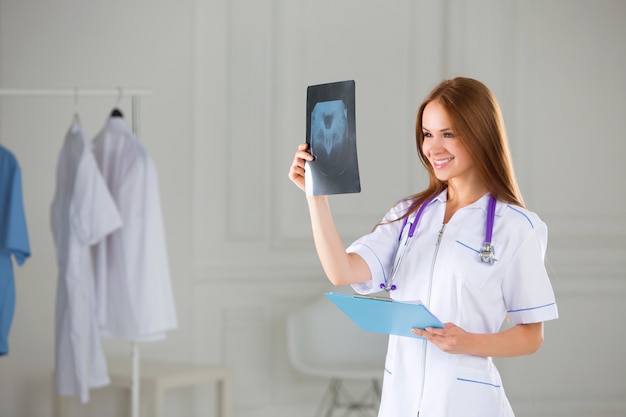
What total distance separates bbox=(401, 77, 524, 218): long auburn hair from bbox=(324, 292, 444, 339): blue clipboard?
35cm

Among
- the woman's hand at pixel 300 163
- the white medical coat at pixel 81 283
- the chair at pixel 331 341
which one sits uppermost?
the woman's hand at pixel 300 163

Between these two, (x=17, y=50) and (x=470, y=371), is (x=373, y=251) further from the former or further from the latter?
(x=17, y=50)

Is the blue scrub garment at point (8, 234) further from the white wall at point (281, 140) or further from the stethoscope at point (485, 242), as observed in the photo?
the stethoscope at point (485, 242)

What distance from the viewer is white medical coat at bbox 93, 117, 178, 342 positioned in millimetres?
3131

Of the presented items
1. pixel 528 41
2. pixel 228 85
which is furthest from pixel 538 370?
pixel 228 85

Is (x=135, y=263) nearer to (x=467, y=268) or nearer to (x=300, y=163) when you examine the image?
(x=300, y=163)

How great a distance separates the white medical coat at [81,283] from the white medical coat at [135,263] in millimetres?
96

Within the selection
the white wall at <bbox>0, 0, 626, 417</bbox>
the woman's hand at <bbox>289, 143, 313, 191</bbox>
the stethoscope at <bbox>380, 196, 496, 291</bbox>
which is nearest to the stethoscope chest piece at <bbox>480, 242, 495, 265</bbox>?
the stethoscope at <bbox>380, 196, 496, 291</bbox>

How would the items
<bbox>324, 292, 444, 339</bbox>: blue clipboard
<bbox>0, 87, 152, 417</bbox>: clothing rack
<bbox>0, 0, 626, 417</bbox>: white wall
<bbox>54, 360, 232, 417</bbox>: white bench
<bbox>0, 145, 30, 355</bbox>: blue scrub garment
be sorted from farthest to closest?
<bbox>0, 0, 626, 417</bbox>: white wall → <bbox>54, 360, 232, 417</bbox>: white bench → <bbox>0, 87, 152, 417</bbox>: clothing rack → <bbox>0, 145, 30, 355</bbox>: blue scrub garment → <bbox>324, 292, 444, 339</bbox>: blue clipboard

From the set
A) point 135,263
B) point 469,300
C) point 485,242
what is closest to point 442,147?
point 485,242

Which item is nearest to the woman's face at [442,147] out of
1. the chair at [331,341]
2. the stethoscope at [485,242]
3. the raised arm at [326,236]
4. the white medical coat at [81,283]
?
the stethoscope at [485,242]

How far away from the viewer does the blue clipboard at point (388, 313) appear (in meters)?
1.63

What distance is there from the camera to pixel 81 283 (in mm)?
3031

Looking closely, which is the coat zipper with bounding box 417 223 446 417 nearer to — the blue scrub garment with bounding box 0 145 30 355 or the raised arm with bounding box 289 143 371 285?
the raised arm with bounding box 289 143 371 285
